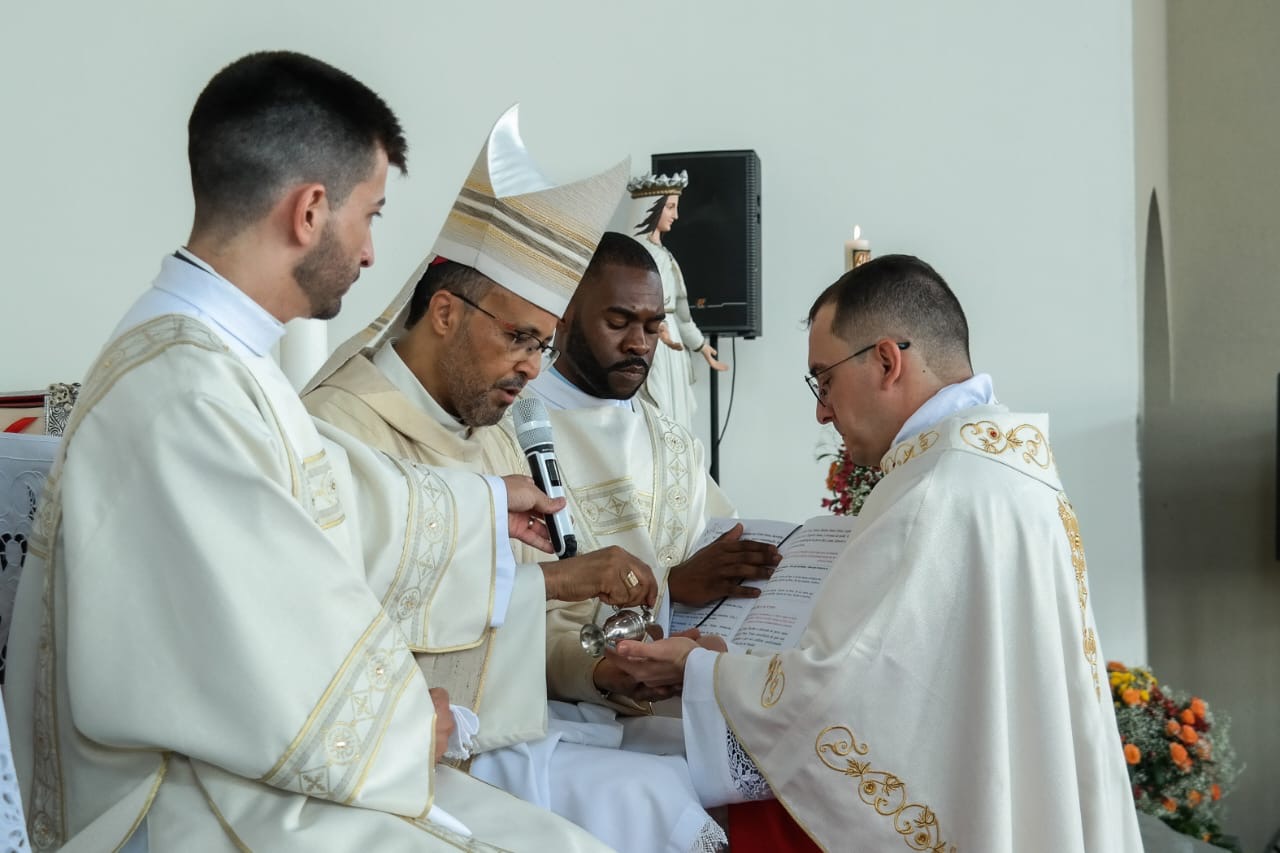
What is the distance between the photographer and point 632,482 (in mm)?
3955

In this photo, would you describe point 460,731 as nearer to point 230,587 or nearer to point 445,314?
point 230,587

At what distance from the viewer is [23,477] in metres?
2.57

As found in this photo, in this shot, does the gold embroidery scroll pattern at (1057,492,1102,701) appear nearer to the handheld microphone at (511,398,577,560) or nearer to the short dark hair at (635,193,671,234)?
the handheld microphone at (511,398,577,560)

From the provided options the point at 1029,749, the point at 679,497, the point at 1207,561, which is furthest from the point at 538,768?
the point at 1207,561

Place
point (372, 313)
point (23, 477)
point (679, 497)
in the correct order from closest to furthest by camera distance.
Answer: point (23, 477) → point (679, 497) → point (372, 313)

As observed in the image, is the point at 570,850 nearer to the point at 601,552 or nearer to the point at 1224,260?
the point at 601,552

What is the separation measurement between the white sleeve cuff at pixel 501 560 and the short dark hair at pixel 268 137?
0.81 m

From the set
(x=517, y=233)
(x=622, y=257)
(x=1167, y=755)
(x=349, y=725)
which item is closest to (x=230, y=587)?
(x=349, y=725)

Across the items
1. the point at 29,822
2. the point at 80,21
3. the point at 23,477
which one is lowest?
the point at 29,822

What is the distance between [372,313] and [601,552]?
475 centimetres

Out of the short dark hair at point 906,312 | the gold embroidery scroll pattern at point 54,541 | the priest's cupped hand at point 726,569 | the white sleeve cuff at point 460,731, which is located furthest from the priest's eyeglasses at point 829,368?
the gold embroidery scroll pattern at point 54,541

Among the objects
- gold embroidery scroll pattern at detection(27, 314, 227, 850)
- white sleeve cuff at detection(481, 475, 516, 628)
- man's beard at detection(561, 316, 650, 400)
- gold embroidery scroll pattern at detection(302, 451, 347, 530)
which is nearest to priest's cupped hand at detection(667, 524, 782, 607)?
man's beard at detection(561, 316, 650, 400)

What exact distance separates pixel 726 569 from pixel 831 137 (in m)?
4.86

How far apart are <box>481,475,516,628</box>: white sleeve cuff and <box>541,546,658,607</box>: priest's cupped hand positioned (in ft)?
0.63
